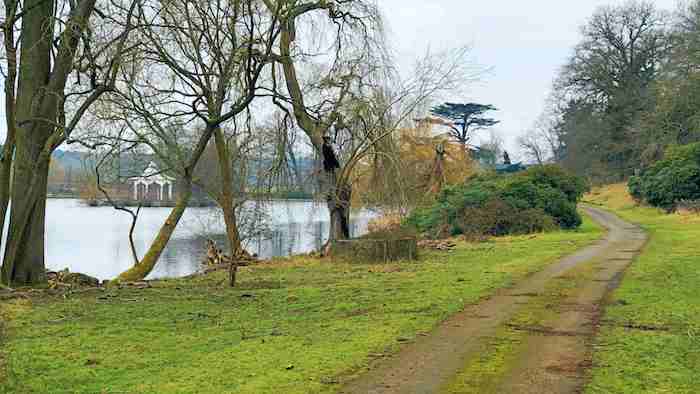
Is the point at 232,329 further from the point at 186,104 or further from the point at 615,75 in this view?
the point at 615,75

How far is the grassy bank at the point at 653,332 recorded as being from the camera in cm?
599

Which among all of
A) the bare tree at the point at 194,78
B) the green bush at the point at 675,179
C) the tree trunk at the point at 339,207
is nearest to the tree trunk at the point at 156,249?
the bare tree at the point at 194,78

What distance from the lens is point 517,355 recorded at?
22.5 feet

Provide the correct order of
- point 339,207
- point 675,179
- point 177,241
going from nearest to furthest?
point 339,207 < point 177,241 < point 675,179

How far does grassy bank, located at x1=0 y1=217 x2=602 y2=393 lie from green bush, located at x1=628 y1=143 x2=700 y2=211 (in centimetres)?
2120

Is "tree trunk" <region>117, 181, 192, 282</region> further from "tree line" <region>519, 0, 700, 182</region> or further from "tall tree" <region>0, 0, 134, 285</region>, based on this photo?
"tree line" <region>519, 0, 700, 182</region>

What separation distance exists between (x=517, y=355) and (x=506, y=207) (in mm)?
21044

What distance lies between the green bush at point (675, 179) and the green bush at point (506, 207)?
5.18 meters

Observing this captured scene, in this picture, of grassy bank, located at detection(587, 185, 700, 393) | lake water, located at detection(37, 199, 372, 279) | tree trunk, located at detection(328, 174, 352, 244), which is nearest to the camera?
grassy bank, located at detection(587, 185, 700, 393)

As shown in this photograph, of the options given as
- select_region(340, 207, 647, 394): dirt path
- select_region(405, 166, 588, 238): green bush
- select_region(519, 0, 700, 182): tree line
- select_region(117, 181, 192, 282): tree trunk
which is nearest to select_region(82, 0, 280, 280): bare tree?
select_region(117, 181, 192, 282): tree trunk

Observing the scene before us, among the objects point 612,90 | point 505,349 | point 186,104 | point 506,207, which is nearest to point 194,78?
point 186,104

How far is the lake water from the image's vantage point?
78.2 ft

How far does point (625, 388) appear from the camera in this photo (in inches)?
226

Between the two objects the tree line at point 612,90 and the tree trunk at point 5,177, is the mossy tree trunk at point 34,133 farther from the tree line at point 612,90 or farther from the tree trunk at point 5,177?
the tree line at point 612,90
